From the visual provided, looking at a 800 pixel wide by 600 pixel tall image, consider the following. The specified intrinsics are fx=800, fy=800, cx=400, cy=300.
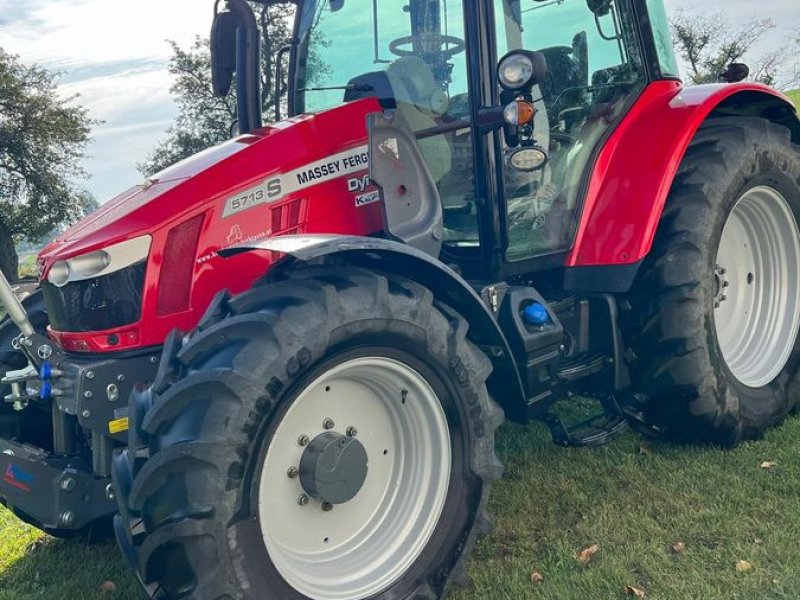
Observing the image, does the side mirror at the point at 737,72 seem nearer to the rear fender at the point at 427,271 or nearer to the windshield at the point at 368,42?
the windshield at the point at 368,42

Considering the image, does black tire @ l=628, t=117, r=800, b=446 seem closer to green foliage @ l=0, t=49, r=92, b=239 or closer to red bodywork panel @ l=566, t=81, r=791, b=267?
red bodywork panel @ l=566, t=81, r=791, b=267

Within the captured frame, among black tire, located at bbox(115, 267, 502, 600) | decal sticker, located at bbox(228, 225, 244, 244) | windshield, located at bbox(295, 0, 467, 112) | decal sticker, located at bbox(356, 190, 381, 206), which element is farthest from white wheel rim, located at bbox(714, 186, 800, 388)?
decal sticker, located at bbox(228, 225, 244, 244)

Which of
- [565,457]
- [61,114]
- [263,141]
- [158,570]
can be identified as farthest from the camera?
[61,114]

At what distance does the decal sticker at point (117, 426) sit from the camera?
8.35ft

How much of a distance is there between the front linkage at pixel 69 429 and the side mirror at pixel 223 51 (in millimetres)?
1176

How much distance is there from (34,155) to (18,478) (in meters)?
27.3

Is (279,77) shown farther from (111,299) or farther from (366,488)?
(366,488)

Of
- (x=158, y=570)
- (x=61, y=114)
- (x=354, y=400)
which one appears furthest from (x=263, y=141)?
(x=61, y=114)

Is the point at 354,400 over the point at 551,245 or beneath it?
beneath

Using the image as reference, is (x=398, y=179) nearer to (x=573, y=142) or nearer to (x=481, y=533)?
(x=573, y=142)

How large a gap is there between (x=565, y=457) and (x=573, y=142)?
1437 mm

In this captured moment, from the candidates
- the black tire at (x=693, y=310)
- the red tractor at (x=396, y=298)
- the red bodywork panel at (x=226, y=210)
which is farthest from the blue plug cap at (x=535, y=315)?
the red bodywork panel at (x=226, y=210)

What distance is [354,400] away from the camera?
2598mm

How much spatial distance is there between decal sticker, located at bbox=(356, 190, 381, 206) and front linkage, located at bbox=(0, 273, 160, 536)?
3.21ft
